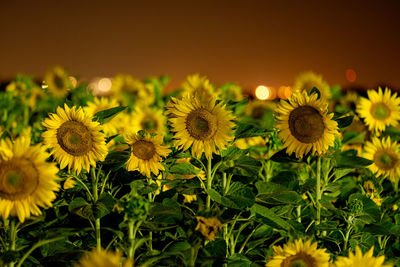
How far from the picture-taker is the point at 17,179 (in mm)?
1613

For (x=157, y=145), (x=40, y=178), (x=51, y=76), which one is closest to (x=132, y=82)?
(x=51, y=76)

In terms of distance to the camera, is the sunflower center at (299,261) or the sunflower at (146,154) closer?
the sunflower center at (299,261)

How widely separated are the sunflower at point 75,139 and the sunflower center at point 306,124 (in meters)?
0.91

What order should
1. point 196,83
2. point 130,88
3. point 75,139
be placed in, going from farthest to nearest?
point 130,88 → point 196,83 → point 75,139

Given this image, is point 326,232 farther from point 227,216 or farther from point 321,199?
point 227,216

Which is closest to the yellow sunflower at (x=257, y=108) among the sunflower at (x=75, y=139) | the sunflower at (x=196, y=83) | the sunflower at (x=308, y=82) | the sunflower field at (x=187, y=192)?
the sunflower at (x=308, y=82)

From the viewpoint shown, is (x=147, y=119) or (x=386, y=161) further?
(x=147, y=119)

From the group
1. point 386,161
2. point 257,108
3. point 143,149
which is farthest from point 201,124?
point 257,108

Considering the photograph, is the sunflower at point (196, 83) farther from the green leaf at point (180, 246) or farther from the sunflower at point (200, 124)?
the green leaf at point (180, 246)

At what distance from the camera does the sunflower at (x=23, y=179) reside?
161cm

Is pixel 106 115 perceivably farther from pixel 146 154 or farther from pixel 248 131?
pixel 248 131

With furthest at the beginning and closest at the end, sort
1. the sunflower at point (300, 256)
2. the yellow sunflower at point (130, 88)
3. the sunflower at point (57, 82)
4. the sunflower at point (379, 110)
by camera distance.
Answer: the yellow sunflower at point (130, 88)
the sunflower at point (57, 82)
the sunflower at point (379, 110)
the sunflower at point (300, 256)

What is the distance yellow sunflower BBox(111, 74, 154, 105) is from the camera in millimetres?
5770

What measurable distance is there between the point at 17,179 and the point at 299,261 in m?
1.17
